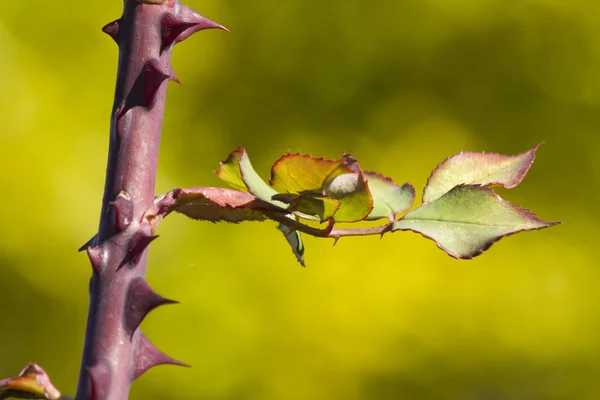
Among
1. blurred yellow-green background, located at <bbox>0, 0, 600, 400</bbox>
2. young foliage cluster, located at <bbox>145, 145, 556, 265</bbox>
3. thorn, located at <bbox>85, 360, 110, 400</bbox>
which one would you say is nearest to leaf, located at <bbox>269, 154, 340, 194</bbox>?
young foliage cluster, located at <bbox>145, 145, 556, 265</bbox>

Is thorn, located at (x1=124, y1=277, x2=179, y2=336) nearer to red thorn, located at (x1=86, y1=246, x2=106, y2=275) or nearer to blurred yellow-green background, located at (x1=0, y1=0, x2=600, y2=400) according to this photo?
red thorn, located at (x1=86, y1=246, x2=106, y2=275)

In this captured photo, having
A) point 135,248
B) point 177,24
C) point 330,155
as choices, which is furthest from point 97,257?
point 330,155

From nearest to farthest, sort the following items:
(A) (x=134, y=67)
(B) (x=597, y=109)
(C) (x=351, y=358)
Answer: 1. (A) (x=134, y=67)
2. (C) (x=351, y=358)
3. (B) (x=597, y=109)

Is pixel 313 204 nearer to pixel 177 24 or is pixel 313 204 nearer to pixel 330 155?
pixel 177 24

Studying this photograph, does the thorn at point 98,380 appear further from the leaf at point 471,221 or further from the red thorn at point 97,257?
the leaf at point 471,221

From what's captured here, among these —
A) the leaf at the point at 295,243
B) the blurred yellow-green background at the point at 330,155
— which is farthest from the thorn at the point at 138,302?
the blurred yellow-green background at the point at 330,155

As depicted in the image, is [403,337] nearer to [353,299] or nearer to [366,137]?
[353,299]

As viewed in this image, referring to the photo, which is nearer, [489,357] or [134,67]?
[134,67]

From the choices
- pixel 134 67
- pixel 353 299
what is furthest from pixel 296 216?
pixel 353 299
